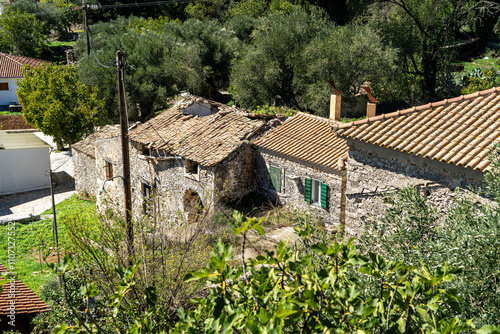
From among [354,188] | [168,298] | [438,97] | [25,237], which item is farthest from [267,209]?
[438,97]

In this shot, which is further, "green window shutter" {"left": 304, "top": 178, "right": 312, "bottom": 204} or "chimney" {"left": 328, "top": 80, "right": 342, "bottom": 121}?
"chimney" {"left": 328, "top": 80, "right": 342, "bottom": 121}

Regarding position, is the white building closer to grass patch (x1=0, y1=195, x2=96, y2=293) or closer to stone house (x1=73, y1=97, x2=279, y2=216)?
grass patch (x1=0, y1=195, x2=96, y2=293)

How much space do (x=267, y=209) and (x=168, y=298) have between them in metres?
7.48

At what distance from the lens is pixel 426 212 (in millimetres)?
5812

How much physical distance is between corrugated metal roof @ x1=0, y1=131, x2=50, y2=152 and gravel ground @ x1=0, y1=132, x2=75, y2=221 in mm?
1556

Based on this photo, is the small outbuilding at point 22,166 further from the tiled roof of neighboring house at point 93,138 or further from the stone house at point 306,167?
the stone house at point 306,167

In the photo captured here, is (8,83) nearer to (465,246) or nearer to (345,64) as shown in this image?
(345,64)

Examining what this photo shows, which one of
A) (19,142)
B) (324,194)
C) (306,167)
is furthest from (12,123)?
(324,194)

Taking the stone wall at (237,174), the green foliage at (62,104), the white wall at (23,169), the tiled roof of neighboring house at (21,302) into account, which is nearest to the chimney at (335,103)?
the stone wall at (237,174)

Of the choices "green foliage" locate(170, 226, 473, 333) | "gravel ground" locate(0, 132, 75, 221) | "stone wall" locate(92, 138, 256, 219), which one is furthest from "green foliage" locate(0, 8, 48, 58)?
"green foliage" locate(170, 226, 473, 333)

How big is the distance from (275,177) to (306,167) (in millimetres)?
1550

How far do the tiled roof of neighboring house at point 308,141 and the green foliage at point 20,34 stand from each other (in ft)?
129

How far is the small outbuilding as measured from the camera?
76.6 ft

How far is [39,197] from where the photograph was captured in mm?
23312
